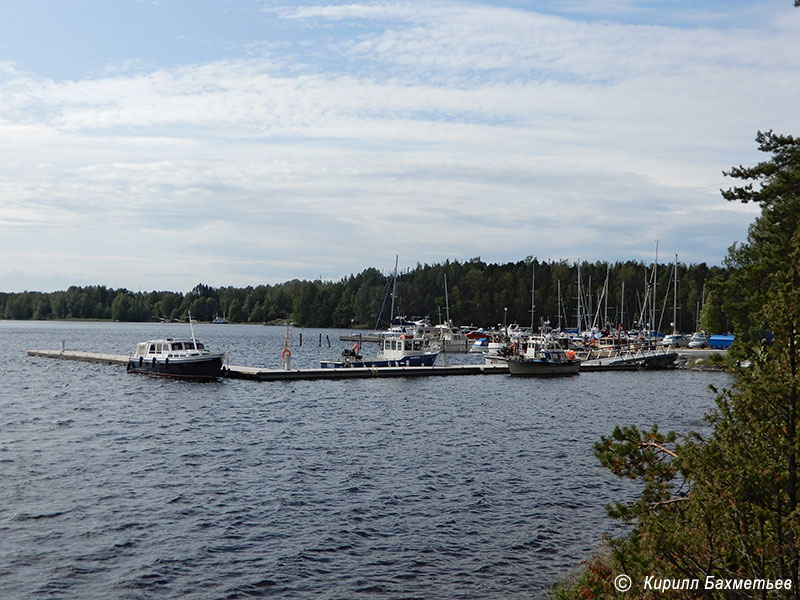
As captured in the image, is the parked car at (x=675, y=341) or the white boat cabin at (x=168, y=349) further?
the parked car at (x=675, y=341)

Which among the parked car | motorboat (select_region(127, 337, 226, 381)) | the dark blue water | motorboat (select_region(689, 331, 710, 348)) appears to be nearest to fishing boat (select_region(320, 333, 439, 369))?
motorboat (select_region(127, 337, 226, 381))

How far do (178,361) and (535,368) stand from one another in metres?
34.3

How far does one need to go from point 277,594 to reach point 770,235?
17423 mm

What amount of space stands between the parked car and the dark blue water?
209 ft

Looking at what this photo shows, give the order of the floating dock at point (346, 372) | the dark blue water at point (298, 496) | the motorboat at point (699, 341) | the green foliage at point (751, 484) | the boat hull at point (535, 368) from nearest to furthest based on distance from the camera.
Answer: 1. the green foliage at point (751, 484)
2. the dark blue water at point (298, 496)
3. the floating dock at point (346, 372)
4. the boat hull at point (535, 368)
5. the motorboat at point (699, 341)

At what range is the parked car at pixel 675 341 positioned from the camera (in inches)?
4355

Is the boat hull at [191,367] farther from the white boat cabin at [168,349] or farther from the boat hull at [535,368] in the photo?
the boat hull at [535,368]

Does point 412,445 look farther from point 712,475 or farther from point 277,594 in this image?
point 712,475

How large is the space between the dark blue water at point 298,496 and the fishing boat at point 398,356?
17.7 m

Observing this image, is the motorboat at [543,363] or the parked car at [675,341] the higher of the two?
the parked car at [675,341]

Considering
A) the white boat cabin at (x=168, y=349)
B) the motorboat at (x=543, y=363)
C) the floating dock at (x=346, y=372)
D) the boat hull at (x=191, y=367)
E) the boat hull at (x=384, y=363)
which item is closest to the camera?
the boat hull at (x=191, y=367)

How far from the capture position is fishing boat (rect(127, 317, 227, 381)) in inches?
2368

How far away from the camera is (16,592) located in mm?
15727

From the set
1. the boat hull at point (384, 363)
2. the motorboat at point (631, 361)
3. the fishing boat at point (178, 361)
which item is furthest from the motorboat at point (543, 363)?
the fishing boat at point (178, 361)
